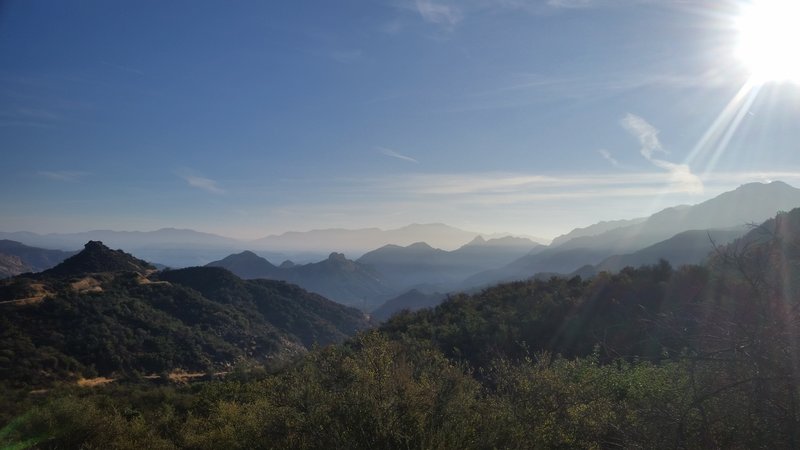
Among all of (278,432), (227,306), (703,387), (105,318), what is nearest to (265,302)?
(227,306)

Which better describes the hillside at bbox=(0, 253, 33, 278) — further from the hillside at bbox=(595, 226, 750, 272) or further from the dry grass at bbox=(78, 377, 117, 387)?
the hillside at bbox=(595, 226, 750, 272)

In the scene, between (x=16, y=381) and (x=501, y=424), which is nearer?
(x=501, y=424)

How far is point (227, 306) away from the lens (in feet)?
206

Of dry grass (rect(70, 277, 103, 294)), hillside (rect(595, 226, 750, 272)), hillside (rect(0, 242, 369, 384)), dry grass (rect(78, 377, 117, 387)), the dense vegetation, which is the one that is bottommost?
dry grass (rect(78, 377, 117, 387))

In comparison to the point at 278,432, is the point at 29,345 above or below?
below

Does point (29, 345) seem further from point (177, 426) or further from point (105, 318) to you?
point (177, 426)

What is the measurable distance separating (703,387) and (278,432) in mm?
6238

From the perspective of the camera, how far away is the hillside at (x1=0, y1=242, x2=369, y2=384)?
3547 centimetres

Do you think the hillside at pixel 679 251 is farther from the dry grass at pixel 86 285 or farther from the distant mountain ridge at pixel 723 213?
the dry grass at pixel 86 285

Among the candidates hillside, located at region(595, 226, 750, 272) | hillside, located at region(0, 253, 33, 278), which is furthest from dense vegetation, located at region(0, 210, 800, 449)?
hillside, located at region(0, 253, 33, 278)

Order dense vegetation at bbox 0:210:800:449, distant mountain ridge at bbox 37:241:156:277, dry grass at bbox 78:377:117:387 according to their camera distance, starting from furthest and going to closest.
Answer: distant mountain ridge at bbox 37:241:156:277 < dry grass at bbox 78:377:117:387 < dense vegetation at bbox 0:210:800:449

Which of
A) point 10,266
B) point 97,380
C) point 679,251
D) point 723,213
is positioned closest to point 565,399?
point 97,380

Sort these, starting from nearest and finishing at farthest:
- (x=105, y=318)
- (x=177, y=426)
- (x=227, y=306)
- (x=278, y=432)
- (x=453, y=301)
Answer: (x=278, y=432) → (x=177, y=426) → (x=453, y=301) → (x=105, y=318) → (x=227, y=306)

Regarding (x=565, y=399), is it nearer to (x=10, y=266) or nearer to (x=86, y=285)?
(x=86, y=285)
